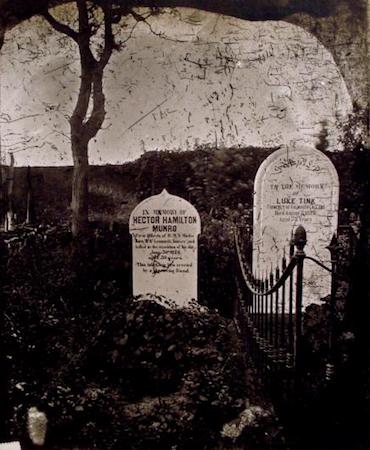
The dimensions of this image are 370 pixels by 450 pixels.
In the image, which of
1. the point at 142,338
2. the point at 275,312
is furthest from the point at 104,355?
the point at 275,312

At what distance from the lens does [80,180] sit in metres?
3.03

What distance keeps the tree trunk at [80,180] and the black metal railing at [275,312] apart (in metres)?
0.93

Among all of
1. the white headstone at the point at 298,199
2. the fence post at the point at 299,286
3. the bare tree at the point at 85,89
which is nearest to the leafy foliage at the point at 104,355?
the bare tree at the point at 85,89

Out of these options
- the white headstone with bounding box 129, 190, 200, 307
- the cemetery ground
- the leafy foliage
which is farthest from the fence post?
the white headstone with bounding box 129, 190, 200, 307

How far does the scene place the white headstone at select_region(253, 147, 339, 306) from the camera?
9.73ft

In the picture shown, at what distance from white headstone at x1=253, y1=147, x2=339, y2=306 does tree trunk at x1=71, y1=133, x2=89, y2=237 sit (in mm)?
1004

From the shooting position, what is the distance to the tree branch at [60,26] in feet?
9.80

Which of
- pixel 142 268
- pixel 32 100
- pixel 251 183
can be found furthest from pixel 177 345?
pixel 32 100

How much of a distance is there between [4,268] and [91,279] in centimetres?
54

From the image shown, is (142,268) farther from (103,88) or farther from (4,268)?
(103,88)

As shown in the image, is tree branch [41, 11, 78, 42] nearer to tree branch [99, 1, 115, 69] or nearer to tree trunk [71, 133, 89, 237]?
tree branch [99, 1, 115, 69]

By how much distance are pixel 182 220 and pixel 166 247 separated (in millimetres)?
187

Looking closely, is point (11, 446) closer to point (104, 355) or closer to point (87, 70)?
point (104, 355)

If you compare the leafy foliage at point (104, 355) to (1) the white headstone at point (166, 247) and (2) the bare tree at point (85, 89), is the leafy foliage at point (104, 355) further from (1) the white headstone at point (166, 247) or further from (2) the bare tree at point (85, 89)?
(2) the bare tree at point (85, 89)
